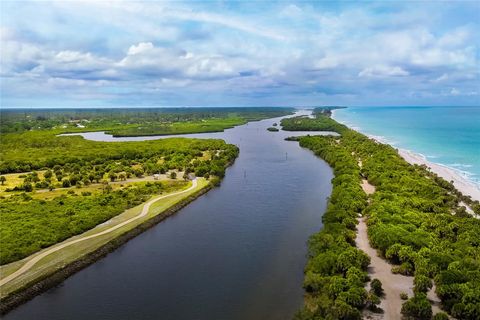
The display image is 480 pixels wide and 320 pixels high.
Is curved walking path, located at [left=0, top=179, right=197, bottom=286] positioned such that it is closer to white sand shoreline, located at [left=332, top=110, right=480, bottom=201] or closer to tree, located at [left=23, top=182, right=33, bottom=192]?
tree, located at [left=23, top=182, right=33, bottom=192]

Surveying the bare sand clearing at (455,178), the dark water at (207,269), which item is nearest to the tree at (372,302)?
the dark water at (207,269)

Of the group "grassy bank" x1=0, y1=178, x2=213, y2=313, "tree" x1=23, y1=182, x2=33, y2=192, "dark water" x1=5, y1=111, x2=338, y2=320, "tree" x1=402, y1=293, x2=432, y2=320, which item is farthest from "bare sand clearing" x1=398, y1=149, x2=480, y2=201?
"tree" x1=23, y1=182, x2=33, y2=192

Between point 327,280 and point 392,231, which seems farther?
point 392,231

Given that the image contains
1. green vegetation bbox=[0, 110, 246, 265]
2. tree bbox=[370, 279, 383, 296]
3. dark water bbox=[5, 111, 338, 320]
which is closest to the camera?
dark water bbox=[5, 111, 338, 320]

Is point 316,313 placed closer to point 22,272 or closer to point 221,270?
point 221,270

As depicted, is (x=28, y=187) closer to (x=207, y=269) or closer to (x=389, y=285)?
(x=207, y=269)

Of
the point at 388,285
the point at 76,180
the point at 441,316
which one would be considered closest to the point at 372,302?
the point at 388,285

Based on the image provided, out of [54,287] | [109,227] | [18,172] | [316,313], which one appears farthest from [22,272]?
[18,172]
